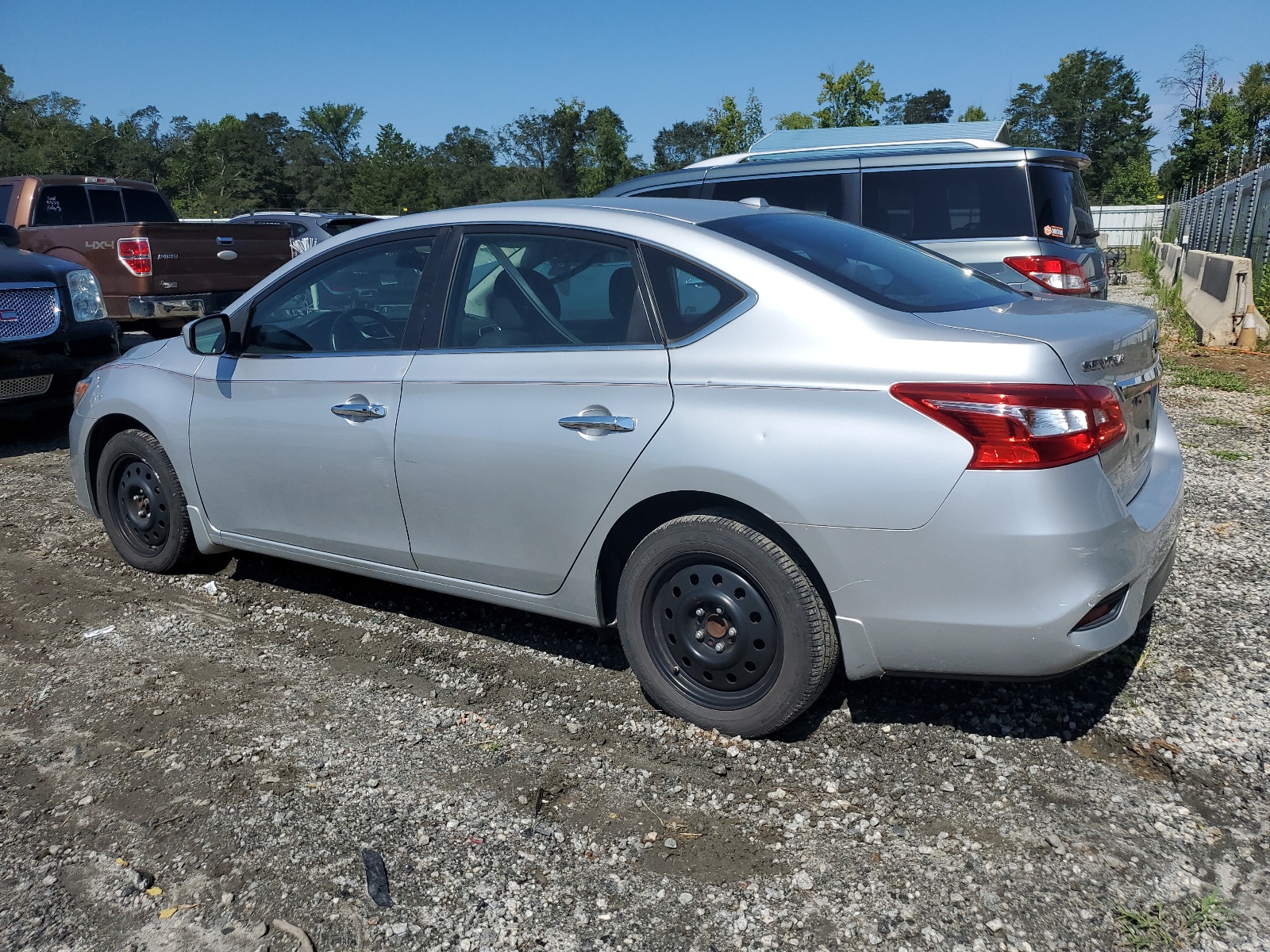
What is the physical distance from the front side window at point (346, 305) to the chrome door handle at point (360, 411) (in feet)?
0.77

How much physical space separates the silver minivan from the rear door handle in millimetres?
4311

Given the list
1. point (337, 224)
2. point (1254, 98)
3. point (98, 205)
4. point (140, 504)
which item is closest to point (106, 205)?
point (98, 205)

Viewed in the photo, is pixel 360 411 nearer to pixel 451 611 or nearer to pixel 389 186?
pixel 451 611

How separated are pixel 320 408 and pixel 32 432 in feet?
20.2

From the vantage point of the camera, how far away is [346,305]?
4.13 m

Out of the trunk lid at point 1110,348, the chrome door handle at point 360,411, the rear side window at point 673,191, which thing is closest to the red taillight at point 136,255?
the rear side window at point 673,191

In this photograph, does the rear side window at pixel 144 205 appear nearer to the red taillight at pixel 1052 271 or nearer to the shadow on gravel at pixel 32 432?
the shadow on gravel at pixel 32 432

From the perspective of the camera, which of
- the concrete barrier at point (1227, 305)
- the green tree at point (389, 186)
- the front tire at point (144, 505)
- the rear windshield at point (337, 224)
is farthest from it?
the green tree at point (389, 186)

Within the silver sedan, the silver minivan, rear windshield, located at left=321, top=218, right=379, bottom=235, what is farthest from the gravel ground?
rear windshield, located at left=321, top=218, right=379, bottom=235

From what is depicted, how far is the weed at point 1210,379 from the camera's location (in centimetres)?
926

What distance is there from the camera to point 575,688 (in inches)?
146

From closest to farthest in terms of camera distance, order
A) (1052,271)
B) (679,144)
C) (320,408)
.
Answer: (320,408)
(1052,271)
(679,144)

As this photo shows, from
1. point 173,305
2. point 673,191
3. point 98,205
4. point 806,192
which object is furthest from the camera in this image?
point 98,205

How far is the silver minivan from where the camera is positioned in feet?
24.8
